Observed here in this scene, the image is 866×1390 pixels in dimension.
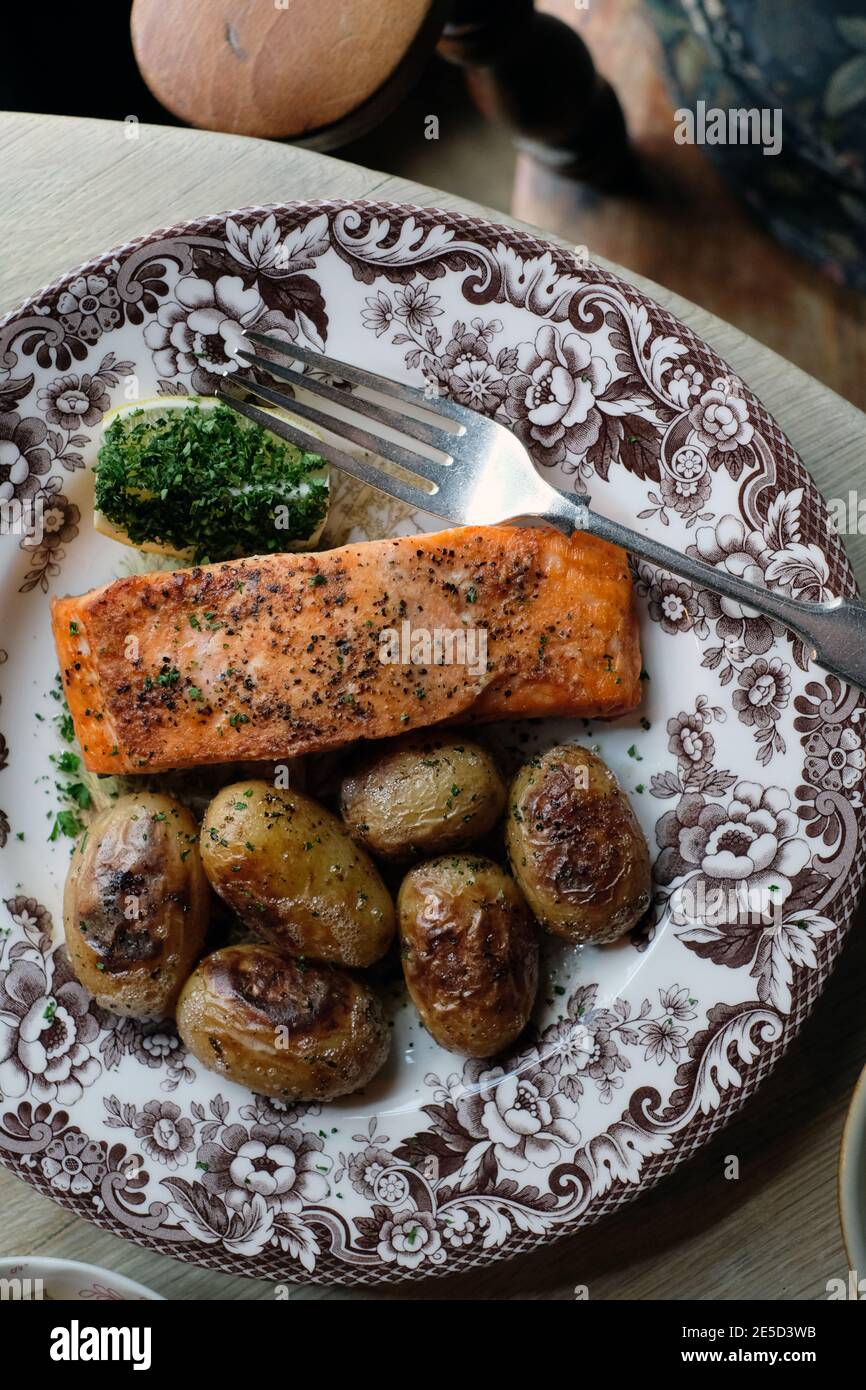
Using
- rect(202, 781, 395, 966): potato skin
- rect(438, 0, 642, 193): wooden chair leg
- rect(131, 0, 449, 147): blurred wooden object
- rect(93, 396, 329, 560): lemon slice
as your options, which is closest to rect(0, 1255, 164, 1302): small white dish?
rect(202, 781, 395, 966): potato skin

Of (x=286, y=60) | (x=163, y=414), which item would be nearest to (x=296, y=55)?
(x=286, y=60)

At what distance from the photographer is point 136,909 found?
2156 mm

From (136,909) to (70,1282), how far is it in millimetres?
651

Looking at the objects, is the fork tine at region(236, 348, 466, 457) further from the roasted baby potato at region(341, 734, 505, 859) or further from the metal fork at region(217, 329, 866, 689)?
the roasted baby potato at region(341, 734, 505, 859)

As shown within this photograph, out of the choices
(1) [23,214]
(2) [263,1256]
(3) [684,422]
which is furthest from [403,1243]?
(1) [23,214]

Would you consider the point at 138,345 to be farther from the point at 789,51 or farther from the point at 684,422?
the point at 789,51

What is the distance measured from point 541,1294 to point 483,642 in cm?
122

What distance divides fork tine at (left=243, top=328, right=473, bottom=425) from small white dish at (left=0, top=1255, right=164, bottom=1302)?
1629 mm

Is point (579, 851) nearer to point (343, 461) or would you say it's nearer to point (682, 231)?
point (343, 461)

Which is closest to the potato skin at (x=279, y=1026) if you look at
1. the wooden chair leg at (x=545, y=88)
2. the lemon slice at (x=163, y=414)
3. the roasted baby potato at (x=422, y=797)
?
the roasted baby potato at (x=422, y=797)

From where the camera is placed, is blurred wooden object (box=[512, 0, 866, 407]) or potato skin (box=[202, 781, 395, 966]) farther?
blurred wooden object (box=[512, 0, 866, 407])

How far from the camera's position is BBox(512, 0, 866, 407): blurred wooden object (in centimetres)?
331

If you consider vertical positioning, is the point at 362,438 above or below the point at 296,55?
below
